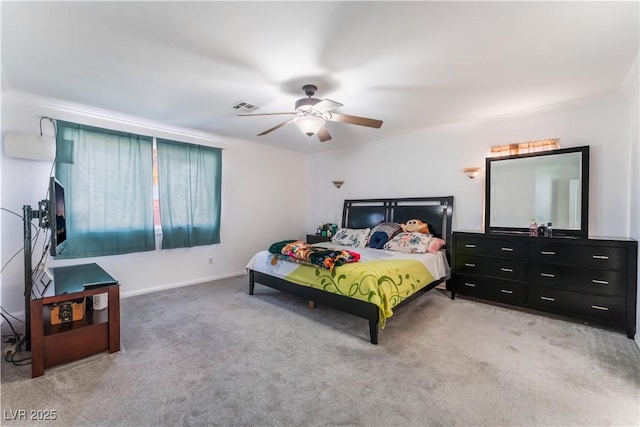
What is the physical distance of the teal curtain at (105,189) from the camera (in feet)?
11.2

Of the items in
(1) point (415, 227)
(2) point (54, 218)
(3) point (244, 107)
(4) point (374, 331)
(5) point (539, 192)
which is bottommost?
(4) point (374, 331)

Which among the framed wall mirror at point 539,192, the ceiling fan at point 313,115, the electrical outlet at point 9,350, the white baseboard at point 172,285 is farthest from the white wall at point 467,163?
the electrical outlet at point 9,350

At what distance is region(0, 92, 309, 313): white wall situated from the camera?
10.2 feet

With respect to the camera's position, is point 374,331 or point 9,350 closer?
point 9,350

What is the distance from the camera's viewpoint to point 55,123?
131 inches

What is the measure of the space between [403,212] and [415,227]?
1.36ft

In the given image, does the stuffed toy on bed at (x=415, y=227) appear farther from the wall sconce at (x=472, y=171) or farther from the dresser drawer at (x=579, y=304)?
the dresser drawer at (x=579, y=304)

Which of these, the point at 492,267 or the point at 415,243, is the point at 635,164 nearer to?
the point at 492,267

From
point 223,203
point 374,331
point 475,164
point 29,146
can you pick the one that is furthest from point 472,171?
point 29,146

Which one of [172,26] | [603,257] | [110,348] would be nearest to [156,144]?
[172,26]

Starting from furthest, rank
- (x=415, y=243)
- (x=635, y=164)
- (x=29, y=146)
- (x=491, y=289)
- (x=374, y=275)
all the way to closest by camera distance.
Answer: (x=415, y=243) < (x=491, y=289) < (x=29, y=146) < (x=635, y=164) < (x=374, y=275)

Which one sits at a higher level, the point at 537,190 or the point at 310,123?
the point at 310,123

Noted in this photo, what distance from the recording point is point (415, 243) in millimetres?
3992

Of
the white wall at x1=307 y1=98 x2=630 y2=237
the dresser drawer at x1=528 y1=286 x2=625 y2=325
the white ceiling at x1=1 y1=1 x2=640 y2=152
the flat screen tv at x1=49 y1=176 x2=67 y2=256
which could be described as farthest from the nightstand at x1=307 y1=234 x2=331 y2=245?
the flat screen tv at x1=49 y1=176 x2=67 y2=256
